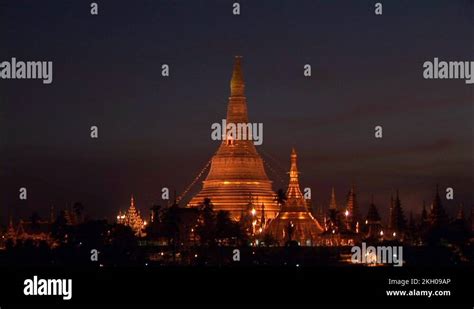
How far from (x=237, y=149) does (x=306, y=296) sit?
58.1 meters

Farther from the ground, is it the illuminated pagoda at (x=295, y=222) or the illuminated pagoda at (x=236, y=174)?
the illuminated pagoda at (x=236, y=174)

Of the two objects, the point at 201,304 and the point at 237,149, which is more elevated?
the point at 237,149

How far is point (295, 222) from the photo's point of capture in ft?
500

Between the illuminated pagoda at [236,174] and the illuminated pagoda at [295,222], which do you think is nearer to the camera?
the illuminated pagoda at [295,222]

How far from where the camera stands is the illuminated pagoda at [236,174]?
16225 cm

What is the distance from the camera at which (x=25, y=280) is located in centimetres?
10144

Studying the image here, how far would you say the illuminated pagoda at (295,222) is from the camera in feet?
495

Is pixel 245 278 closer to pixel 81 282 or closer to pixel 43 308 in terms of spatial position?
pixel 81 282

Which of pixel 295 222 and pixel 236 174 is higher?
pixel 236 174

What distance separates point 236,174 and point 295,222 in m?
12.4

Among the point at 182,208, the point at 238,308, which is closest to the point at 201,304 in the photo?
the point at 238,308

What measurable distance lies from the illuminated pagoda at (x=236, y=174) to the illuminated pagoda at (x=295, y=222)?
6682 millimetres

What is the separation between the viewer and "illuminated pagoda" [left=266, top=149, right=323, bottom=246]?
15088 cm

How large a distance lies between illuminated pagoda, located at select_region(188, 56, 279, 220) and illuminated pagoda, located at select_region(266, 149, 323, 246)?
6.68 metres
